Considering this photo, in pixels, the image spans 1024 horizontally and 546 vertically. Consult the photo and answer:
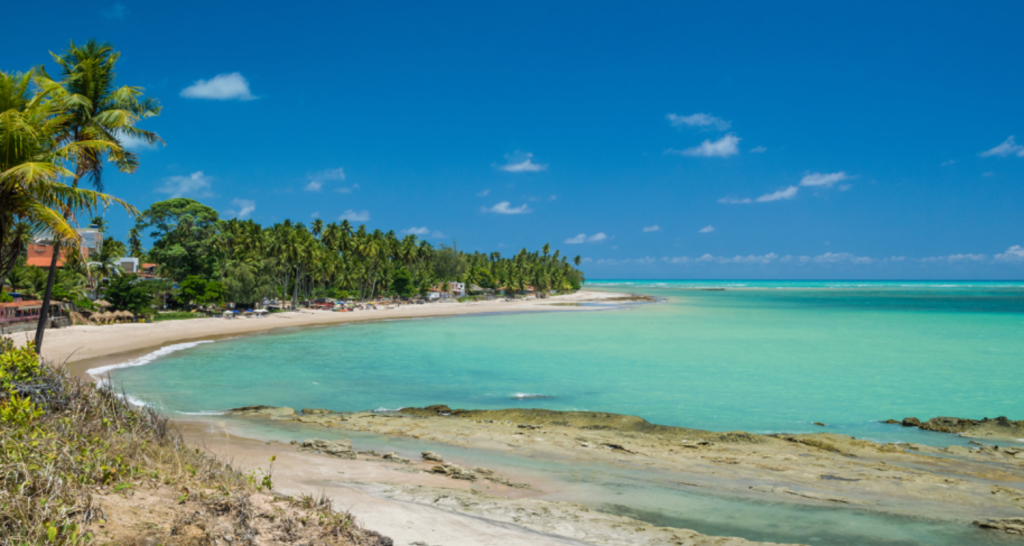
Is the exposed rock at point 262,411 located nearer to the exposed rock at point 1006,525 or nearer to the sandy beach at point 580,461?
the sandy beach at point 580,461

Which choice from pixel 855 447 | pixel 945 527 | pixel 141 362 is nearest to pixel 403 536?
pixel 945 527

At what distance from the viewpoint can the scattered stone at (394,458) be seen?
11.2 meters

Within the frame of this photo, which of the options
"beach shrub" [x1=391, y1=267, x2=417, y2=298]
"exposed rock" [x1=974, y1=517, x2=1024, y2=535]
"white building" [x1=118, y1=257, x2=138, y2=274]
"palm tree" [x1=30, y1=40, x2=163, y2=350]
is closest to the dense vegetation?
"beach shrub" [x1=391, y1=267, x2=417, y2=298]

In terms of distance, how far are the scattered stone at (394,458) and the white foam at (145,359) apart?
1459 centimetres

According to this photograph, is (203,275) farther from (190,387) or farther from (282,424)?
(282,424)

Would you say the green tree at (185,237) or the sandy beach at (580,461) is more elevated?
the green tree at (185,237)

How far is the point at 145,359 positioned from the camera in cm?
2631

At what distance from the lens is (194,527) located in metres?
4.55

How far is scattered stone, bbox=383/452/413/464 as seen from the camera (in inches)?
440

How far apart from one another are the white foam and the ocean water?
44 centimetres

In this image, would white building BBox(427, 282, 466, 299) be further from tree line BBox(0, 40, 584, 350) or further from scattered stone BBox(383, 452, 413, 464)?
scattered stone BBox(383, 452, 413, 464)

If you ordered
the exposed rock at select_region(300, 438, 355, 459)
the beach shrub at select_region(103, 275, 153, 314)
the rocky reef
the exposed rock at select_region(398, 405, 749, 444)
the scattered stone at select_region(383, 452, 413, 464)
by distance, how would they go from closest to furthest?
1. the scattered stone at select_region(383, 452, 413, 464)
2. the exposed rock at select_region(300, 438, 355, 459)
3. the exposed rock at select_region(398, 405, 749, 444)
4. the rocky reef
5. the beach shrub at select_region(103, 275, 153, 314)

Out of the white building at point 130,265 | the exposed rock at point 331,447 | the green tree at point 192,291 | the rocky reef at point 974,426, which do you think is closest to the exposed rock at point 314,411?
the exposed rock at point 331,447

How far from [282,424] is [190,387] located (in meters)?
7.83
